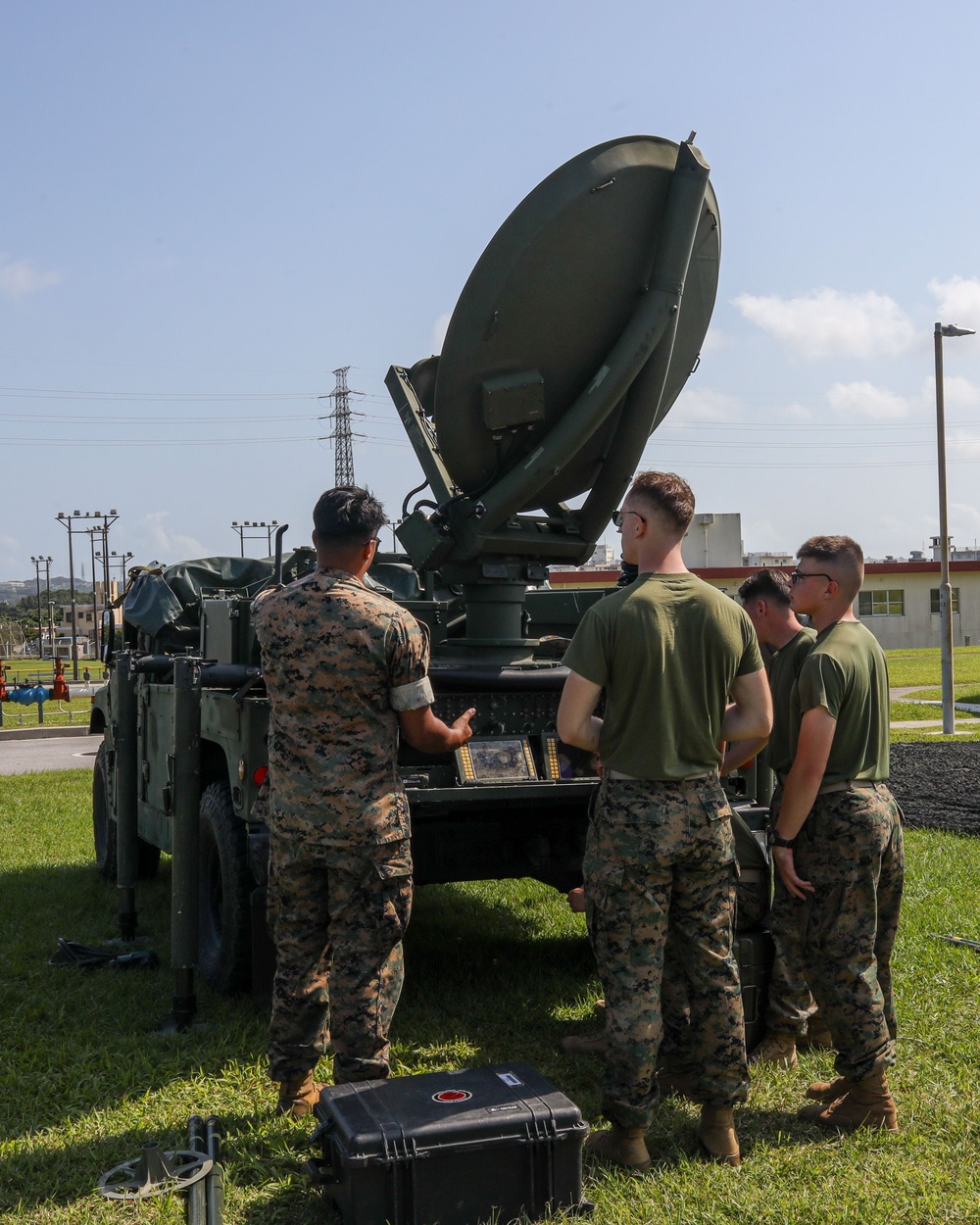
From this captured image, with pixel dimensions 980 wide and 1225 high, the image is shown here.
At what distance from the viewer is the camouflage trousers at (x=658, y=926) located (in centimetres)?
370

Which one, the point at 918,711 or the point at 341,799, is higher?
the point at 341,799

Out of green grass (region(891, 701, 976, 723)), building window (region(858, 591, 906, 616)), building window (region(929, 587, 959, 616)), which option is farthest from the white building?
green grass (region(891, 701, 976, 723))

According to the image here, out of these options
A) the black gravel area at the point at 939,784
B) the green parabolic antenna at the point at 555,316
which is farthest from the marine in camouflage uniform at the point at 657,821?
the black gravel area at the point at 939,784

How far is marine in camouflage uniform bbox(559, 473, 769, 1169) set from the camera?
3.71 metres

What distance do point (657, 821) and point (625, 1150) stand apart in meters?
0.98

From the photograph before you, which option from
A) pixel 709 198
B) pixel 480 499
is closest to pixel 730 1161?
pixel 480 499

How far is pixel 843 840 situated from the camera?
4.09m

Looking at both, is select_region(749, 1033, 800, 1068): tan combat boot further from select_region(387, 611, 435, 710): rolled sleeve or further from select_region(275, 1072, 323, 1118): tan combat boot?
select_region(387, 611, 435, 710): rolled sleeve

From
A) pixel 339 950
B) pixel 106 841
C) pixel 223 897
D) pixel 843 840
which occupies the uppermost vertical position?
pixel 843 840

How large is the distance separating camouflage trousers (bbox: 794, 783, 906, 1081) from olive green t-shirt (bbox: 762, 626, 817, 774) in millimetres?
254

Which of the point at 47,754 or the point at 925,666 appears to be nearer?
the point at 47,754

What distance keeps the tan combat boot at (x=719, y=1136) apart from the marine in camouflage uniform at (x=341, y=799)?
1.00 meters

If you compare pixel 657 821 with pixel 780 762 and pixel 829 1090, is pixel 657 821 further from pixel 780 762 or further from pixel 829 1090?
pixel 829 1090

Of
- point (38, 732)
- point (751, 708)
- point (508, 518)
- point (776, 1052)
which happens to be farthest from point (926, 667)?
point (751, 708)
